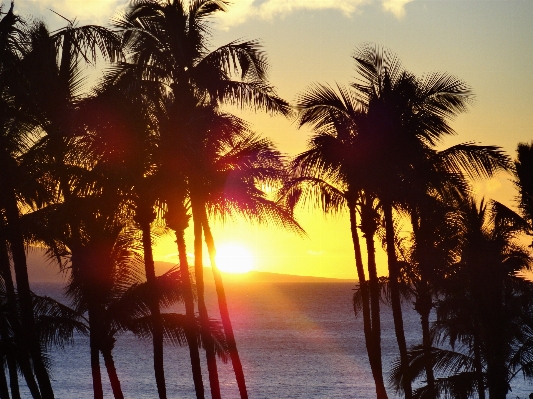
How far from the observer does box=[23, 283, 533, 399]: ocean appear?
6309cm

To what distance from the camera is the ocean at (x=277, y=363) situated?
2484 inches

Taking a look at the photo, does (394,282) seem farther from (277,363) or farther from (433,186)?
(277,363)

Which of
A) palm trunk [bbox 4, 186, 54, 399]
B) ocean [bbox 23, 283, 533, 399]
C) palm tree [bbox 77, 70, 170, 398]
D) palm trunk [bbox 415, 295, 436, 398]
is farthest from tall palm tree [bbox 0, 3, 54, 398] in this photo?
ocean [bbox 23, 283, 533, 399]

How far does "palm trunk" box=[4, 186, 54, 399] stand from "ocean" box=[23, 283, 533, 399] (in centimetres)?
4015

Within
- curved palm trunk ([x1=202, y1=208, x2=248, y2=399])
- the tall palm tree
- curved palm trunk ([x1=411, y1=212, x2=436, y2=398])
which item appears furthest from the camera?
curved palm trunk ([x1=202, y1=208, x2=248, y2=399])

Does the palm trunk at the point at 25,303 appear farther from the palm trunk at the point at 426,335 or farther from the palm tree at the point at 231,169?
the palm trunk at the point at 426,335

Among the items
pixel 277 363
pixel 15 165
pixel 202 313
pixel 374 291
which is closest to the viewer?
pixel 15 165

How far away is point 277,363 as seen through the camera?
86.1 meters

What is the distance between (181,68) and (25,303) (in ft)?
25.1

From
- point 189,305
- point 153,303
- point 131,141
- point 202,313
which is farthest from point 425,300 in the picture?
point 131,141

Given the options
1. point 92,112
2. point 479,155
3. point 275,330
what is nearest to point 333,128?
point 479,155

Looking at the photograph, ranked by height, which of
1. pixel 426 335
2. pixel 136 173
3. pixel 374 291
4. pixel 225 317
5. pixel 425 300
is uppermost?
pixel 136 173

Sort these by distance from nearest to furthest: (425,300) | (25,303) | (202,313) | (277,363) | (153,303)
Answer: (25,303)
(153,303)
(202,313)
(425,300)
(277,363)

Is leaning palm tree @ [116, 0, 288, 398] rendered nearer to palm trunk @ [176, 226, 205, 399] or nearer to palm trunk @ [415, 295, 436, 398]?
palm trunk @ [176, 226, 205, 399]
